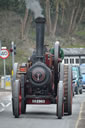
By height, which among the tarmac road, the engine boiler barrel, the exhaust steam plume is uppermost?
the exhaust steam plume

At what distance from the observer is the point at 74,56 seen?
86.6m

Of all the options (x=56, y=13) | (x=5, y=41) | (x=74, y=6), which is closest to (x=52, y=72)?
(x=5, y=41)

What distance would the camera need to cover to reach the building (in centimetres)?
8275

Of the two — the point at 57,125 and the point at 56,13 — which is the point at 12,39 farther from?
the point at 57,125

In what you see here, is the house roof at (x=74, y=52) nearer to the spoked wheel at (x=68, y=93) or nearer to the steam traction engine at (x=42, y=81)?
the spoked wheel at (x=68, y=93)

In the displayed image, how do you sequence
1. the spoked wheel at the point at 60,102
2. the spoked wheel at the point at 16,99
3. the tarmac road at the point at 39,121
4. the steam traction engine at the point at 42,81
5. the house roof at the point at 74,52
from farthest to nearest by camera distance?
1. the house roof at the point at 74,52
2. the steam traction engine at the point at 42,81
3. the spoked wheel at the point at 16,99
4. the spoked wheel at the point at 60,102
5. the tarmac road at the point at 39,121

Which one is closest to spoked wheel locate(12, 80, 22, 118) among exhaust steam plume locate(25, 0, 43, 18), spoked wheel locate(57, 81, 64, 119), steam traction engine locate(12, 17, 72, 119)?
steam traction engine locate(12, 17, 72, 119)

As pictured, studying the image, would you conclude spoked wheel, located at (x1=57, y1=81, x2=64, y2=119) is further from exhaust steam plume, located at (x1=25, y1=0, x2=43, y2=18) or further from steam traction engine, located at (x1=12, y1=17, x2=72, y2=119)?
exhaust steam plume, located at (x1=25, y1=0, x2=43, y2=18)

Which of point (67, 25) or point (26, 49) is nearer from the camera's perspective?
point (26, 49)

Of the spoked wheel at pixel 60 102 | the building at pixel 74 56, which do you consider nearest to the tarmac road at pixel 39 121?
the spoked wheel at pixel 60 102

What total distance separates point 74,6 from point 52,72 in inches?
2685

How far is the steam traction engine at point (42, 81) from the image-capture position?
1584 cm

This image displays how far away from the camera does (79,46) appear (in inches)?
3425

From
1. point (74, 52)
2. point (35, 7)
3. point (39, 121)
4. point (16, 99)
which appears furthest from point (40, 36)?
point (74, 52)
